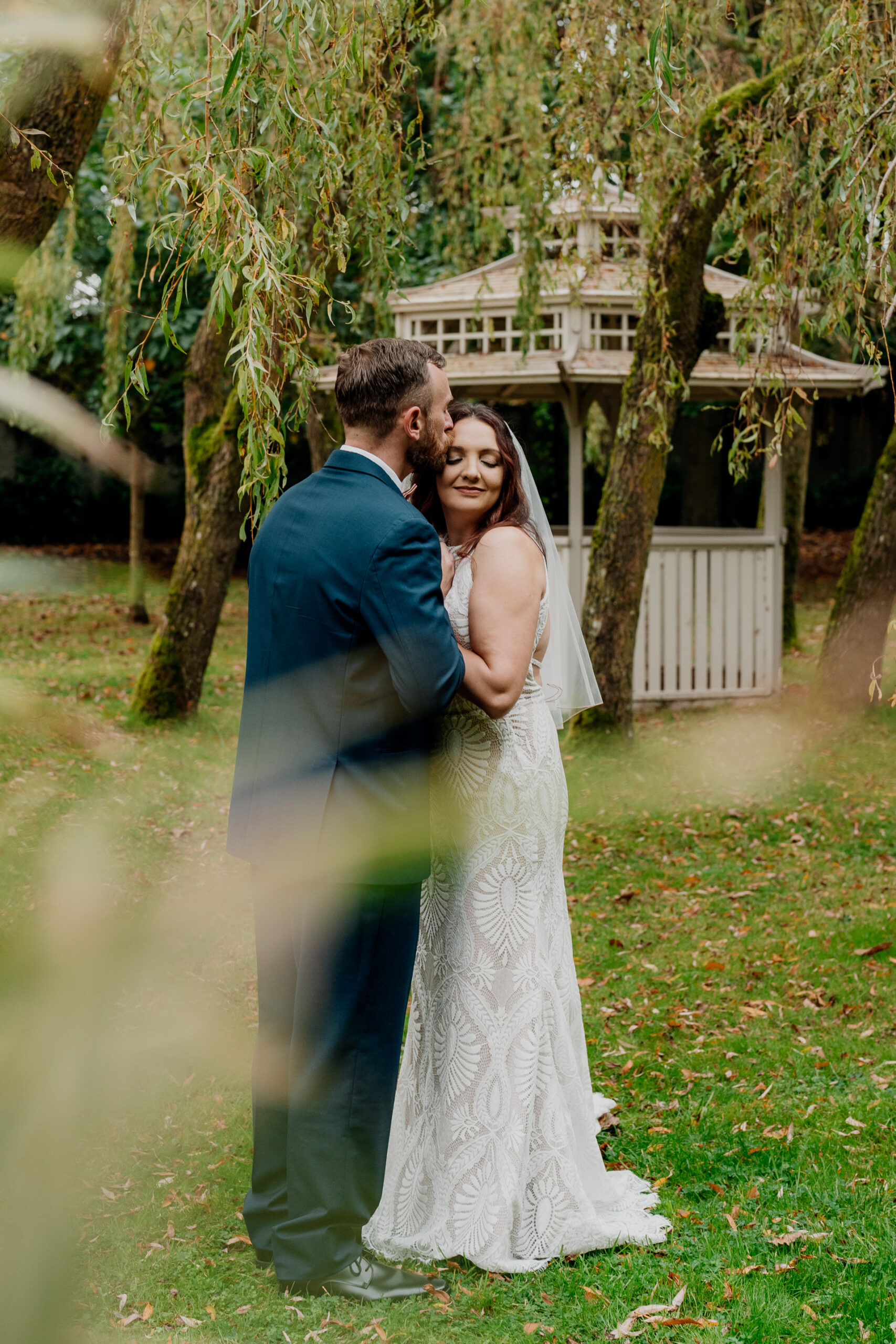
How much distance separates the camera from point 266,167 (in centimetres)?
313

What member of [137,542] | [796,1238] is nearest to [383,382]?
[137,542]

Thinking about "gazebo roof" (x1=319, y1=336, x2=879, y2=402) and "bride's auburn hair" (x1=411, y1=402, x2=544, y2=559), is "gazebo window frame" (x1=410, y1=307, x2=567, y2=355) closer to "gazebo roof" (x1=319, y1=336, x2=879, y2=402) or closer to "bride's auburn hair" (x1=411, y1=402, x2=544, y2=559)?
"gazebo roof" (x1=319, y1=336, x2=879, y2=402)

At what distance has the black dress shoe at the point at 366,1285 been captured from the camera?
2.71 m

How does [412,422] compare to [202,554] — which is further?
[202,554]

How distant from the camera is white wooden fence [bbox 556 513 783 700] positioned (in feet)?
35.9

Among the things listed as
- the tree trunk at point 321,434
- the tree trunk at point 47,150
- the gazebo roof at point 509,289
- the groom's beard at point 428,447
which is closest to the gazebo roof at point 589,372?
the tree trunk at point 321,434

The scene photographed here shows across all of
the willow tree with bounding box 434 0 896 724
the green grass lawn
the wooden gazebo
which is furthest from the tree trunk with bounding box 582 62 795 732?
the wooden gazebo

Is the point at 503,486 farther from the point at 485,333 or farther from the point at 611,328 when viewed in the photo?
the point at 611,328

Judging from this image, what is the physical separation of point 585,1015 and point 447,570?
8.62 feet

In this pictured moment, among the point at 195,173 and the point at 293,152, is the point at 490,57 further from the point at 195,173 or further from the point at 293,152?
the point at 195,173

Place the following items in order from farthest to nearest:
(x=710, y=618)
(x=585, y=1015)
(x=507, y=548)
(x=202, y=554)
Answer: (x=710, y=618), (x=202, y=554), (x=585, y=1015), (x=507, y=548)

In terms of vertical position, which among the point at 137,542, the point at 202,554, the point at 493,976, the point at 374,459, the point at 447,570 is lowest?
the point at 493,976

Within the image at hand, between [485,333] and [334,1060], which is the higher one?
[485,333]

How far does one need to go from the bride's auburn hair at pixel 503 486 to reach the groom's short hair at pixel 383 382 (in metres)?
0.28
